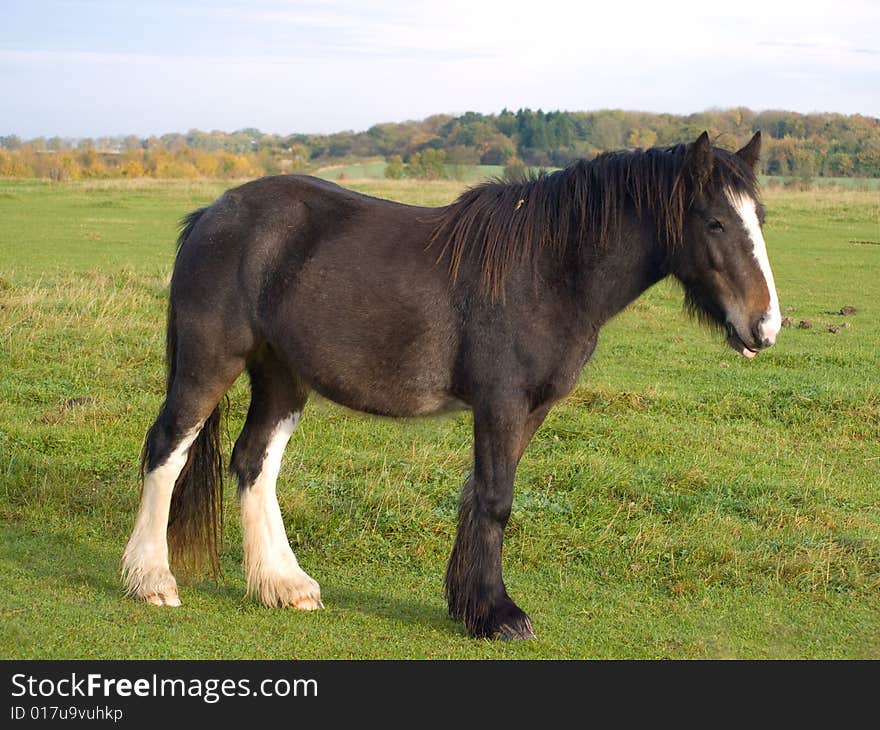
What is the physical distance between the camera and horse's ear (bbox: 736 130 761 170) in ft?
14.7

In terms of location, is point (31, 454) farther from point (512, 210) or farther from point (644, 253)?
point (644, 253)

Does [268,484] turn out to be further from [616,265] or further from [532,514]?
[616,265]

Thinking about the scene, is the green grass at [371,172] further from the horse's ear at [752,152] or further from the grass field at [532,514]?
the horse's ear at [752,152]

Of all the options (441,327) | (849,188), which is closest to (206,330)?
A: (441,327)

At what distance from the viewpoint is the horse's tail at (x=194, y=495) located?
5148 millimetres

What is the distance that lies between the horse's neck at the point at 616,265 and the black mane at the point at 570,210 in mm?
52

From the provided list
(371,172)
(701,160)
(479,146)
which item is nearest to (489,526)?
(701,160)

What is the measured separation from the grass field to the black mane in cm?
88

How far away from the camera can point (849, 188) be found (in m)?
40.2

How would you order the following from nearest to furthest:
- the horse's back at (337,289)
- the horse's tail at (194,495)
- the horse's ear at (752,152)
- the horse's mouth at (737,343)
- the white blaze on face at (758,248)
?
the white blaze on face at (758,248) → the horse's mouth at (737,343) → the horse's ear at (752,152) → the horse's back at (337,289) → the horse's tail at (194,495)

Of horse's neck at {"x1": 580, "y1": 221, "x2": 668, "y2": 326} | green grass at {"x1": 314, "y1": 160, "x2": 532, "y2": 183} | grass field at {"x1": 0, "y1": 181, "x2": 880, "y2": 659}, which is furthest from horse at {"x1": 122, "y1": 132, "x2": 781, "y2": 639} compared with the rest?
green grass at {"x1": 314, "y1": 160, "x2": 532, "y2": 183}

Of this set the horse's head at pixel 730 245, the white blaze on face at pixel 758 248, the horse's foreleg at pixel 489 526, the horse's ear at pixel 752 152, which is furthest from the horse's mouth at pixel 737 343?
the horse's foreleg at pixel 489 526

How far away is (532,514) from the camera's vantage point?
19.9 feet

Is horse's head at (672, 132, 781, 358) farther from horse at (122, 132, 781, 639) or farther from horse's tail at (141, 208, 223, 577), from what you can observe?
horse's tail at (141, 208, 223, 577)
